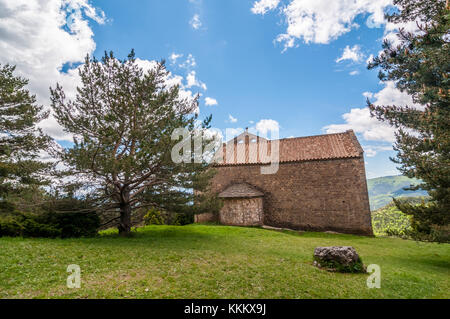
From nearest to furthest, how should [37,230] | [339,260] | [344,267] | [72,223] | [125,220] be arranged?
[344,267] → [339,260] → [37,230] → [72,223] → [125,220]

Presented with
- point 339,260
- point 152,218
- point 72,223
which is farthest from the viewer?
point 152,218

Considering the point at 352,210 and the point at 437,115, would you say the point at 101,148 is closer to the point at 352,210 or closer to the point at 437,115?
the point at 437,115

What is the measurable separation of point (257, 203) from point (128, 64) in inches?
587

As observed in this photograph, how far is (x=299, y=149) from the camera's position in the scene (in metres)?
22.5

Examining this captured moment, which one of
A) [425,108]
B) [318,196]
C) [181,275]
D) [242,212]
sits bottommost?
[181,275]

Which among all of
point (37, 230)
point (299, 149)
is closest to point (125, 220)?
point (37, 230)

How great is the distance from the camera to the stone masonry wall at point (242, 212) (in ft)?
64.3

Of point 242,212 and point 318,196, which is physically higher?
point 318,196

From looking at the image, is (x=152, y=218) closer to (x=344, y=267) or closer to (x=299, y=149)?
(x=299, y=149)

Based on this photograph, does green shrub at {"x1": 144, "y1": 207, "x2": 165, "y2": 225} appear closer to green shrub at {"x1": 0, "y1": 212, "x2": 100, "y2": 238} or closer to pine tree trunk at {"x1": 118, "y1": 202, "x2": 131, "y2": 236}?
pine tree trunk at {"x1": 118, "y1": 202, "x2": 131, "y2": 236}

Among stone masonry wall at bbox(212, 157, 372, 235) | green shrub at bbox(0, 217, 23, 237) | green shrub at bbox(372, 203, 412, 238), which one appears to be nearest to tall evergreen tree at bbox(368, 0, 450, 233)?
stone masonry wall at bbox(212, 157, 372, 235)

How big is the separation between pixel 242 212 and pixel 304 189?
6139 millimetres

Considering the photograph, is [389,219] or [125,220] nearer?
[125,220]
